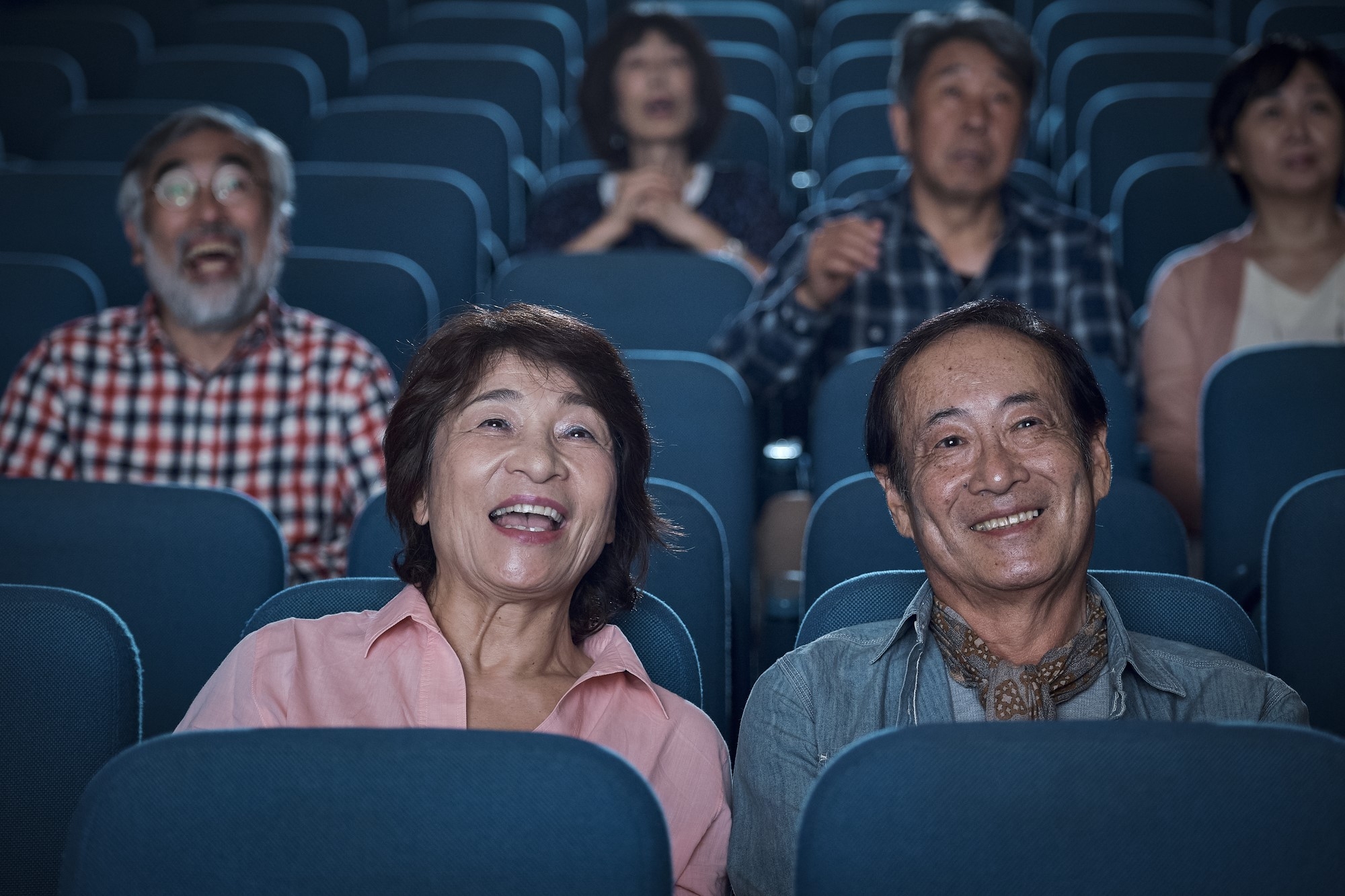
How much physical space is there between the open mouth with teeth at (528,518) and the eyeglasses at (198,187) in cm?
110

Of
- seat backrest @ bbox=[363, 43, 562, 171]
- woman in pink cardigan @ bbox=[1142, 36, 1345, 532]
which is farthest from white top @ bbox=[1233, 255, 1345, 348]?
seat backrest @ bbox=[363, 43, 562, 171]

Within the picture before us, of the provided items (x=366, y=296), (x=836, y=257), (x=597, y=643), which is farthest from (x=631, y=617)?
(x=366, y=296)

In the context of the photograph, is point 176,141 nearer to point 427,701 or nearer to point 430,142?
point 430,142

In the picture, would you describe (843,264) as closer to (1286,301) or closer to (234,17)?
(1286,301)

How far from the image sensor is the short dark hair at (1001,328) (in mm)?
1325

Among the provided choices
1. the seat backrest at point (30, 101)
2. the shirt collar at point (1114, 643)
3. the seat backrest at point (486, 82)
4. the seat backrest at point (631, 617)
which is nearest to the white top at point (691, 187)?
the seat backrest at point (486, 82)

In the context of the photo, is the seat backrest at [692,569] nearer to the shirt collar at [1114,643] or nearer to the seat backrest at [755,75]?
the shirt collar at [1114,643]

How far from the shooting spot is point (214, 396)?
2.08 m

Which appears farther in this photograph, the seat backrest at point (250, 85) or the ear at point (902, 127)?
the seat backrest at point (250, 85)

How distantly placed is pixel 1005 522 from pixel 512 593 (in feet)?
1.52

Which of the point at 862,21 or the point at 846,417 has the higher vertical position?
the point at 862,21

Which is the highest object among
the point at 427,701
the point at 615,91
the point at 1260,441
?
the point at 615,91

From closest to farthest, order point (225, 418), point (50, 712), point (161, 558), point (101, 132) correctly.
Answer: point (50, 712)
point (161, 558)
point (225, 418)
point (101, 132)

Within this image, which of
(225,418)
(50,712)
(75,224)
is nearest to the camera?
(50,712)
